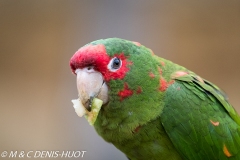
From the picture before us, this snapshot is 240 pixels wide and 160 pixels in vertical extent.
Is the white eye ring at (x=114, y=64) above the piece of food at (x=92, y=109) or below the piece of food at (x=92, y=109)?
above

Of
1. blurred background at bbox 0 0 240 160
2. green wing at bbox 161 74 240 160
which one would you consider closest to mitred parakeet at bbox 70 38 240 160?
green wing at bbox 161 74 240 160

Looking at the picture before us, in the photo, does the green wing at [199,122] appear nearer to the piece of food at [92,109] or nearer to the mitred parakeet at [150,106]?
the mitred parakeet at [150,106]

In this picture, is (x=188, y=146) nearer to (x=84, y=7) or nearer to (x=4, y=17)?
(x=84, y=7)

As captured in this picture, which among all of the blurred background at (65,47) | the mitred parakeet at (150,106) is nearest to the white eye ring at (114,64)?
the mitred parakeet at (150,106)

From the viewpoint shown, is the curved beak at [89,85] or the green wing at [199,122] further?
the green wing at [199,122]

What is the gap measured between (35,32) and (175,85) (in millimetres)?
1468

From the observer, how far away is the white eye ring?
3.06 ft

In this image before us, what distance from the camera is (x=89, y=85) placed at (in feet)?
2.99

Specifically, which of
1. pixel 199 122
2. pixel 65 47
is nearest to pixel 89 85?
pixel 199 122

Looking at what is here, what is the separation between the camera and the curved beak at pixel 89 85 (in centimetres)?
91

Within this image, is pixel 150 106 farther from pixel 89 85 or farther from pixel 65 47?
pixel 65 47

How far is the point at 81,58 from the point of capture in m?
0.92

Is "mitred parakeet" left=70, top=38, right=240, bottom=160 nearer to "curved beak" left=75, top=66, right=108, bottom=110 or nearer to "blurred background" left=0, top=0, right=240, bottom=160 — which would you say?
"curved beak" left=75, top=66, right=108, bottom=110

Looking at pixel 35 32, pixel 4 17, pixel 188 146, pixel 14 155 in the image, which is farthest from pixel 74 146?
pixel 188 146
